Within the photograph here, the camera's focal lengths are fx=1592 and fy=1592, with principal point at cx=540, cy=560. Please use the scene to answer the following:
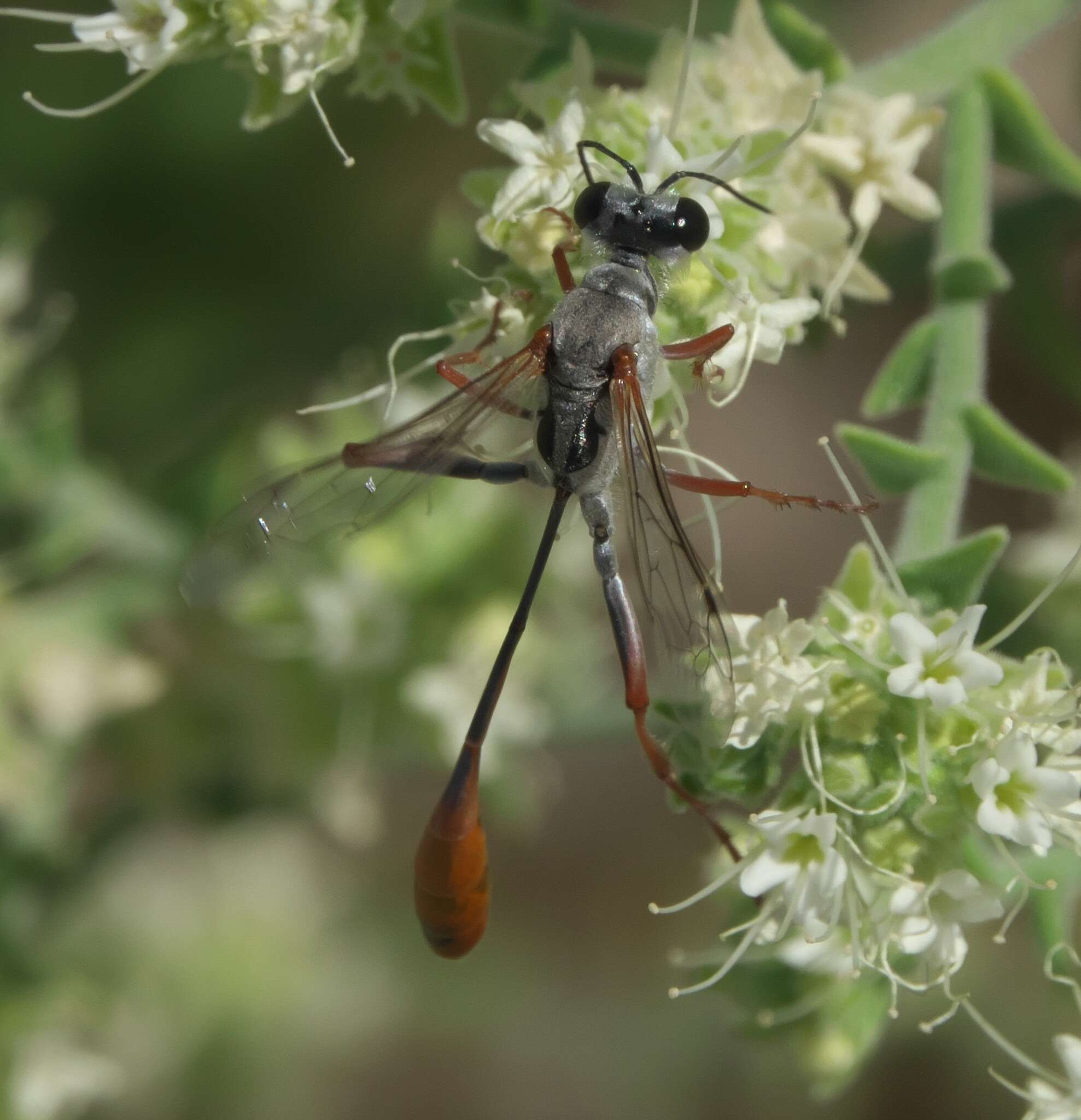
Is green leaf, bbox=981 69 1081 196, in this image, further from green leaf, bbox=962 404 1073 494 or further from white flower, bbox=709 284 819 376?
white flower, bbox=709 284 819 376

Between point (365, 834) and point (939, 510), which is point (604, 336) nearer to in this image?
point (939, 510)

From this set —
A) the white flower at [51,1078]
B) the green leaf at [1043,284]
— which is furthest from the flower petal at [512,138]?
the white flower at [51,1078]

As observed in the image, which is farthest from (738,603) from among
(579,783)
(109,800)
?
(109,800)

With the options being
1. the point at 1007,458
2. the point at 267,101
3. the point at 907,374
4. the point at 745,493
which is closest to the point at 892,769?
the point at 745,493

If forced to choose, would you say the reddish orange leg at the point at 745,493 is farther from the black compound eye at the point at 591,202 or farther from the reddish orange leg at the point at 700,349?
the black compound eye at the point at 591,202

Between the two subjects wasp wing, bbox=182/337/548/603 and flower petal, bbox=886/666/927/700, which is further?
wasp wing, bbox=182/337/548/603

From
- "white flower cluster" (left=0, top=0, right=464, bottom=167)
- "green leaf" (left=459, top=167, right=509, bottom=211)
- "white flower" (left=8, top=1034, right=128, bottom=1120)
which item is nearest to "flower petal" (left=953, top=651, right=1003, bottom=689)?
"green leaf" (left=459, top=167, right=509, bottom=211)

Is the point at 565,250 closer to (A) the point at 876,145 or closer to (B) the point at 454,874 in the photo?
(A) the point at 876,145
